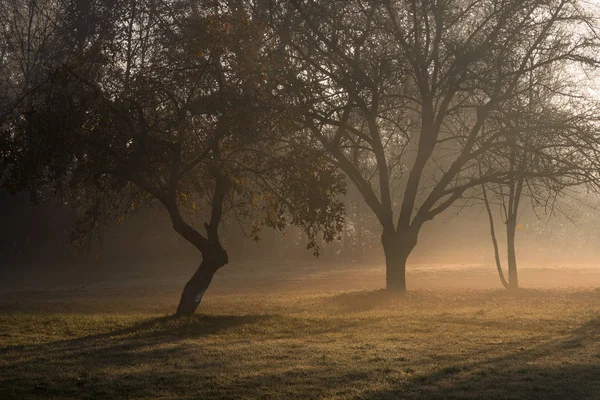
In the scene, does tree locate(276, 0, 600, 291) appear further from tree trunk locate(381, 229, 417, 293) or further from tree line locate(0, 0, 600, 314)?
tree trunk locate(381, 229, 417, 293)

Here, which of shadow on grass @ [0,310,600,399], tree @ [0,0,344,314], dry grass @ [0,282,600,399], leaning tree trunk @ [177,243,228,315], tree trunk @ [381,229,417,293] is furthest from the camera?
tree trunk @ [381,229,417,293]

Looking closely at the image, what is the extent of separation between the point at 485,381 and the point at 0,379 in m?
5.33

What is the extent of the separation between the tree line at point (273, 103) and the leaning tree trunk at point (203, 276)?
0.03 meters

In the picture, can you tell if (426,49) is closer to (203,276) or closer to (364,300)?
(364,300)

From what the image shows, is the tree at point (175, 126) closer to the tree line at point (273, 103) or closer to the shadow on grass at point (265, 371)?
the tree line at point (273, 103)

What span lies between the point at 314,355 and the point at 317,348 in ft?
2.63

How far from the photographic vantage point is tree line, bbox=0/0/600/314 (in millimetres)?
13891

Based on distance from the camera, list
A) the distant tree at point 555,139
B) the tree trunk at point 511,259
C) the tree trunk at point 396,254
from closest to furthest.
→ the distant tree at point 555,139
the tree trunk at point 396,254
the tree trunk at point 511,259

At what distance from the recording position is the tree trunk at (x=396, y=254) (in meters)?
21.8

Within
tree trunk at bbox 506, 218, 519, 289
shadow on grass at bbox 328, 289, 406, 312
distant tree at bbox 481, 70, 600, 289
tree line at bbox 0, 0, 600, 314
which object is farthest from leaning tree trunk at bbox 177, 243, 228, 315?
tree trunk at bbox 506, 218, 519, 289

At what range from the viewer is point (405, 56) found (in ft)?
62.8

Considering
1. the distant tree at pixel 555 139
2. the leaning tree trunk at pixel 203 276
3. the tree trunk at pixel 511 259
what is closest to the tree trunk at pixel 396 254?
the distant tree at pixel 555 139

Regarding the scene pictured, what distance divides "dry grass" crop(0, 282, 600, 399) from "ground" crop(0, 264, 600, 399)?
22 mm

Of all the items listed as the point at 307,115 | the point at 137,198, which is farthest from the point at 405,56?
the point at 137,198
